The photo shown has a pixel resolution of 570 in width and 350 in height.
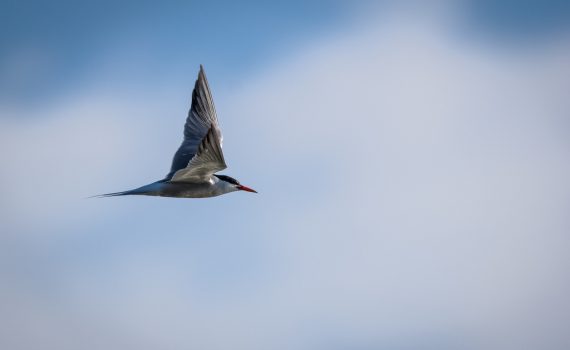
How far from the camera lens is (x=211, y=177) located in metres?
12.4

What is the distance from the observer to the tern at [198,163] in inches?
438

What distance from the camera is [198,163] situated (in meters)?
11.4

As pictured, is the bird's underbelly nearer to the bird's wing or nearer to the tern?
the tern

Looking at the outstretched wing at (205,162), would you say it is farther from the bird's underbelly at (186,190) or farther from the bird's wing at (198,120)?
the bird's wing at (198,120)

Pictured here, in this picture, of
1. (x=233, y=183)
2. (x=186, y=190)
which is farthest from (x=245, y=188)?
(x=186, y=190)

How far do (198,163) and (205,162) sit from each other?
0.11 metres

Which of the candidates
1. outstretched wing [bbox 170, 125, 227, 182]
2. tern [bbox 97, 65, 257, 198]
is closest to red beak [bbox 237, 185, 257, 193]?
tern [bbox 97, 65, 257, 198]

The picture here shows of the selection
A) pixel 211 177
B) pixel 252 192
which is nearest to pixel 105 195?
pixel 211 177

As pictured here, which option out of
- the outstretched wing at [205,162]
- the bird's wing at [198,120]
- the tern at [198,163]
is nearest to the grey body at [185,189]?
the tern at [198,163]

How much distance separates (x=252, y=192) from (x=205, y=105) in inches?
71.0

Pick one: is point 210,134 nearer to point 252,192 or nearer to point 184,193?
point 184,193

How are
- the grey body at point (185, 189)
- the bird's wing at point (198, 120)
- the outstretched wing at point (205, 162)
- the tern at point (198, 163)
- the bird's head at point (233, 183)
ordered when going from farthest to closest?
1. the bird's wing at point (198, 120)
2. the bird's head at point (233, 183)
3. the grey body at point (185, 189)
4. the tern at point (198, 163)
5. the outstretched wing at point (205, 162)

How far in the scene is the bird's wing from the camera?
13.3 meters

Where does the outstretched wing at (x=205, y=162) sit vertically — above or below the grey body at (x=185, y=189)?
above
